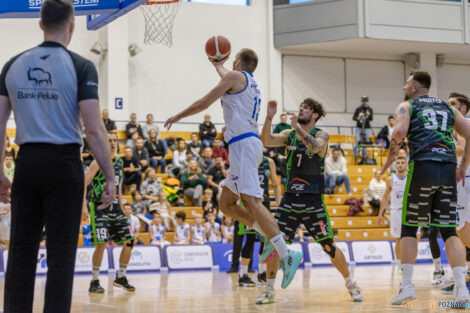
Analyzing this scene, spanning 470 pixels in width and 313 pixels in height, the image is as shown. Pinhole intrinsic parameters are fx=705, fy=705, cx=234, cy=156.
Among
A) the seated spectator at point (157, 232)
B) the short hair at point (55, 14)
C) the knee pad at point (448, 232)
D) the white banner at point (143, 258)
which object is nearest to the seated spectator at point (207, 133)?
the seated spectator at point (157, 232)

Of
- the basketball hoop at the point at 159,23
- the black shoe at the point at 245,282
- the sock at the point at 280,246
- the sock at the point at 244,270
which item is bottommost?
the black shoe at the point at 245,282

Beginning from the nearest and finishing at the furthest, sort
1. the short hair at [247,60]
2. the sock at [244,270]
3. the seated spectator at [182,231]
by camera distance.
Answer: the short hair at [247,60]
the sock at [244,270]
the seated spectator at [182,231]

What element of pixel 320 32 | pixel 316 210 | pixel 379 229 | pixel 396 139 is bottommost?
pixel 379 229

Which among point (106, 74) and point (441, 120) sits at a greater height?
point (106, 74)

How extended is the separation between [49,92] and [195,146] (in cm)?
1669

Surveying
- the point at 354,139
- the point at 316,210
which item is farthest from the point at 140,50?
the point at 316,210

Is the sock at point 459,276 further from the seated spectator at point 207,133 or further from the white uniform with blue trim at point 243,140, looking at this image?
the seated spectator at point 207,133

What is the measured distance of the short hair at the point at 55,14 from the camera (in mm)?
4348

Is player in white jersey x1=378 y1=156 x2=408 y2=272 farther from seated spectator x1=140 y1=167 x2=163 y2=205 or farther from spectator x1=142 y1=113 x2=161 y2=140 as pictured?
spectator x1=142 y1=113 x2=161 y2=140

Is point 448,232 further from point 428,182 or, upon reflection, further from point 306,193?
point 306,193

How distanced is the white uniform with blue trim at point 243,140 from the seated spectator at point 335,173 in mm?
14119

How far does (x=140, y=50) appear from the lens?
23109 millimetres

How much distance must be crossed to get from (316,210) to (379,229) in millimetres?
12254

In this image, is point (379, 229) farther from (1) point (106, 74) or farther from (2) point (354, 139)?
(1) point (106, 74)
